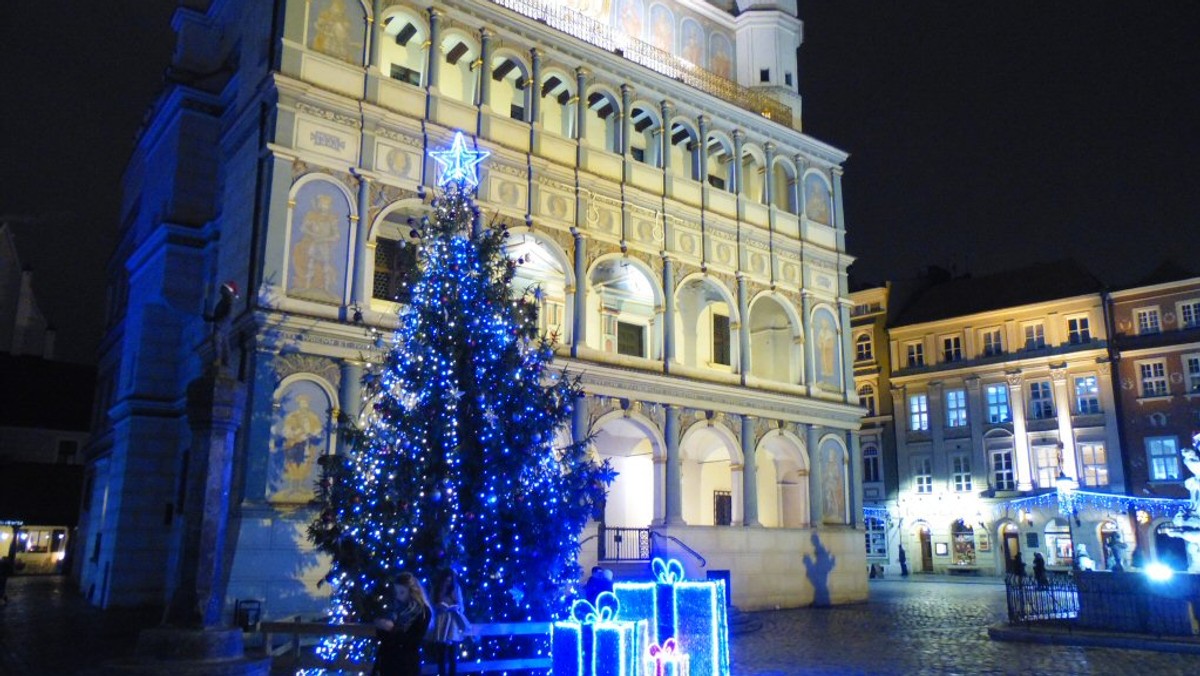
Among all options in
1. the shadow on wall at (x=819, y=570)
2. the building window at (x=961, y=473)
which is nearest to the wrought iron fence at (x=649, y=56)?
Answer: the shadow on wall at (x=819, y=570)

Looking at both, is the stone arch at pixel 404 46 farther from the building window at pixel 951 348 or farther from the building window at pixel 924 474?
the building window at pixel 924 474

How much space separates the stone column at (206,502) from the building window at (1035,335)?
139ft

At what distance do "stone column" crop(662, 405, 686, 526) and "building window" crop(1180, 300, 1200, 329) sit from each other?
Answer: 28.8 m

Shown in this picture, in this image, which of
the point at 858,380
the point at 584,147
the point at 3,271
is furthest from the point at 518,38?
the point at 3,271

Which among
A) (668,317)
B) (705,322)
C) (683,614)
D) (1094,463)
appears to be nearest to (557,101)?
(668,317)

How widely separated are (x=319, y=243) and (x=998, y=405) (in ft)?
122

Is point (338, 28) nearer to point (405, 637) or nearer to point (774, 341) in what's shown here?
point (405, 637)

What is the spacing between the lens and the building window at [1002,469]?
4424 cm

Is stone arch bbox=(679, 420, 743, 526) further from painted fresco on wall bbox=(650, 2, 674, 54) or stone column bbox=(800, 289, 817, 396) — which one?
painted fresco on wall bbox=(650, 2, 674, 54)

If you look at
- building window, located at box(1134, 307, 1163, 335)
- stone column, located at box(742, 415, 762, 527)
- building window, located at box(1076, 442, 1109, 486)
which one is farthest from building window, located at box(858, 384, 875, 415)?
stone column, located at box(742, 415, 762, 527)

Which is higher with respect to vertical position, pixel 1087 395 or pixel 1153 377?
pixel 1153 377

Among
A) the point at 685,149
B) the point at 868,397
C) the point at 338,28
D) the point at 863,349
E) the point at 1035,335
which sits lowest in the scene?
the point at 868,397

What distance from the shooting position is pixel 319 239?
20.2 m

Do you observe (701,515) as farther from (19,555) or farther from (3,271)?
(3,271)
